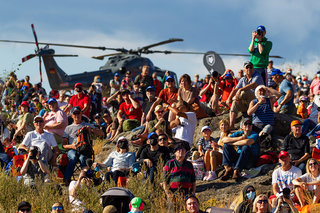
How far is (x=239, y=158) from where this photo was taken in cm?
1119

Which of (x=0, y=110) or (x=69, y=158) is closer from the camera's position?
(x=69, y=158)

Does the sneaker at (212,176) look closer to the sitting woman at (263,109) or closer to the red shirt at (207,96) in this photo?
the sitting woman at (263,109)

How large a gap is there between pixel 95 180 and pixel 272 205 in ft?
10.4

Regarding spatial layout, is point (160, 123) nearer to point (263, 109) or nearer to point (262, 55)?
point (263, 109)

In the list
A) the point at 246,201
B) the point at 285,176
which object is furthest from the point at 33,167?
the point at 285,176

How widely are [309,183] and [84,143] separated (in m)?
4.94

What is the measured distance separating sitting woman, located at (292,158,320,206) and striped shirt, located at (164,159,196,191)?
1828 mm

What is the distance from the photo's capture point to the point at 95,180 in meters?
10.2

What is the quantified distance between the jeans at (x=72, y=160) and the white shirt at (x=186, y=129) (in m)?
2.11

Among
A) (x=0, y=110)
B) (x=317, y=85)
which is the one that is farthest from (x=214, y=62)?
(x=0, y=110)

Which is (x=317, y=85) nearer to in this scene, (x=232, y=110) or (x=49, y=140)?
(x=232, y=110)

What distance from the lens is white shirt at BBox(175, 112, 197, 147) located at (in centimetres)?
1220

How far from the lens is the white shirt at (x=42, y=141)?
12.2 metres

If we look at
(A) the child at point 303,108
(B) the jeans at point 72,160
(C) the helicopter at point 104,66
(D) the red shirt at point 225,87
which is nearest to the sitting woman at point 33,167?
(B) the jeans at point 72,160
